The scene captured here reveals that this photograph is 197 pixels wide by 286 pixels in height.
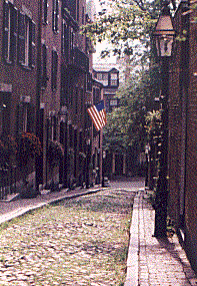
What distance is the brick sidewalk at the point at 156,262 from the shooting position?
6258mm

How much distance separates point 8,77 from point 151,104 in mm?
12033

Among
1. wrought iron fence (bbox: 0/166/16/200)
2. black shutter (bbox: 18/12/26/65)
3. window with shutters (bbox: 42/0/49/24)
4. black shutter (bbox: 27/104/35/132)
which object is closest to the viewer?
wrought iron fence (bbox: 0/166/16/200)

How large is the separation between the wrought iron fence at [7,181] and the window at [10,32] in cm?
341

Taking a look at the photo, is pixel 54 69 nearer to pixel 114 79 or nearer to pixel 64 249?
pixel 64 249

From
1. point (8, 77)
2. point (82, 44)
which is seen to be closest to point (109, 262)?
point (8, 77)

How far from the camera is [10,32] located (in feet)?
56.5

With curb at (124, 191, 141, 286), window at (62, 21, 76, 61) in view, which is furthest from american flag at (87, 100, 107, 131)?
curb at (124, 191, 141, 286)

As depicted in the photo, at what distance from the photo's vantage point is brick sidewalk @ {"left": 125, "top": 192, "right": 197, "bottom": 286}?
6.26 meters

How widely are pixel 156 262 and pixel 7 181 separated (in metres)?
9.95

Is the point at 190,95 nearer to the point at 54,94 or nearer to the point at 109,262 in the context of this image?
the point at 109,262

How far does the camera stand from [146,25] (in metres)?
21.1

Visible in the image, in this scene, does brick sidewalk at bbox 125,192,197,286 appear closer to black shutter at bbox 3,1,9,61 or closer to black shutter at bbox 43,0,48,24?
black shutter at bbox 3,1,9,61

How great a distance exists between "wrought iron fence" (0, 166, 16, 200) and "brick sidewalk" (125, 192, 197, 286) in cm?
605

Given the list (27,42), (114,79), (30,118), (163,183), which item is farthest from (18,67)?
(114,79)
